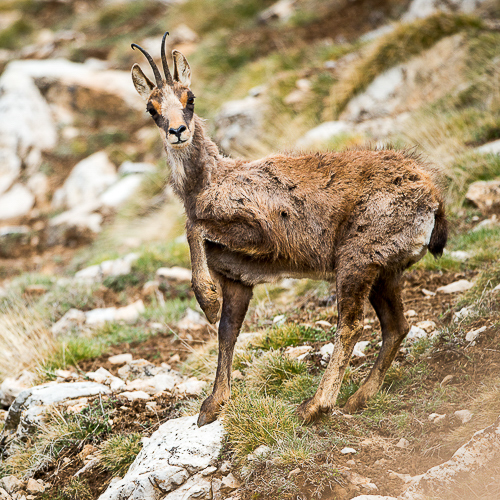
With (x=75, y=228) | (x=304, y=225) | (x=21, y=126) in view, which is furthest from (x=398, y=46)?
(x=21, y=126)

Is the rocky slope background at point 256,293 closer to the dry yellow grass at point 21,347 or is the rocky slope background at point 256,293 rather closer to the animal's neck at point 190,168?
the dry yellow grass at point 21,347

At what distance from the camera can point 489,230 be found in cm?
670

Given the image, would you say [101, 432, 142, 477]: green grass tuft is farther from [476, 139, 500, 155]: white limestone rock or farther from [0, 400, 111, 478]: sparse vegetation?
[476, 139, 500, 155]: white limestone rock

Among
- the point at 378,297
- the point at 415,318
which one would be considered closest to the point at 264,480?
the point at 378,297

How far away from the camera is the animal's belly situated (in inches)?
177

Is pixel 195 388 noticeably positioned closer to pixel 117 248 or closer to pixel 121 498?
pixel 121 498

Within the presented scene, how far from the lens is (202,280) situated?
168 inches

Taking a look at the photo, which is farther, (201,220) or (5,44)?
(5,44)

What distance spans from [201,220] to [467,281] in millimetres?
3132

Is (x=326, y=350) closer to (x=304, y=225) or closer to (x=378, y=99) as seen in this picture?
(x=304, y=225)

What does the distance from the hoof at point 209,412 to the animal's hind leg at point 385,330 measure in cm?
100

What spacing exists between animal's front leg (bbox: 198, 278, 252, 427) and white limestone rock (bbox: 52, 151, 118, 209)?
32.9 feet

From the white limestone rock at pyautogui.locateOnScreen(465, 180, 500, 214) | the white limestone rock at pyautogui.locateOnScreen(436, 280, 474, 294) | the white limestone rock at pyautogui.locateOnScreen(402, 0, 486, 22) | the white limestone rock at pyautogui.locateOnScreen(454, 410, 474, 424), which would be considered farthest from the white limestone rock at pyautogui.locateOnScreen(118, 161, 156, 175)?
the white limestone rock at pyautogui.locateOnScreen(454, 410, 474, 424)

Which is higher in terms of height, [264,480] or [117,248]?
[264,480]
